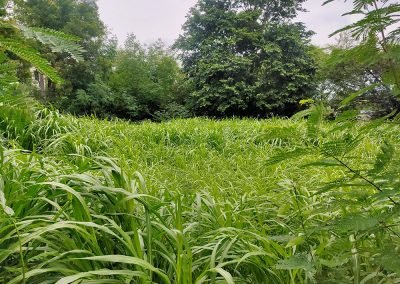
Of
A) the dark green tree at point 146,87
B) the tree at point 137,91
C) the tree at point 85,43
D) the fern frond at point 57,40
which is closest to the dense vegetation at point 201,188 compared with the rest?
the fern frond at point 57,40

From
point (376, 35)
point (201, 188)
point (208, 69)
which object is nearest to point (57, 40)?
point (376, 35)

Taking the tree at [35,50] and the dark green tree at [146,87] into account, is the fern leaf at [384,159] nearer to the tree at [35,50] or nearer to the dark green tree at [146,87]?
the tree at [35,50]

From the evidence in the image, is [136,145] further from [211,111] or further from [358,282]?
[211,111]

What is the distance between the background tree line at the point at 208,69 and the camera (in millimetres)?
14727

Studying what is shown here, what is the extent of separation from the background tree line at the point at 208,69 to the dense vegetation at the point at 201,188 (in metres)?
9.97

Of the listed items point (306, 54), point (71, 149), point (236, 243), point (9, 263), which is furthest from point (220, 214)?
point (306, 54)

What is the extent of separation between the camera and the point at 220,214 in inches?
67.6

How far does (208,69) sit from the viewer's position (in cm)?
1493

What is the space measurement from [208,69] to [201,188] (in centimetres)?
1275

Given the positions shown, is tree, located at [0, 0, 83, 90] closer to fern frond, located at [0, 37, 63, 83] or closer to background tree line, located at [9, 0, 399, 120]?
fern frond, located at [0, 37, 63, 83]

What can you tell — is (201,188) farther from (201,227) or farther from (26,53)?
(26,53)

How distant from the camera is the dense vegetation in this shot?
0.80 metres

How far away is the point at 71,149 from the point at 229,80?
11738 millimetres

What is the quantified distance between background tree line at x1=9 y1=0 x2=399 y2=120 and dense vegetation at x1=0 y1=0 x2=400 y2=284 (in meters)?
9.97
